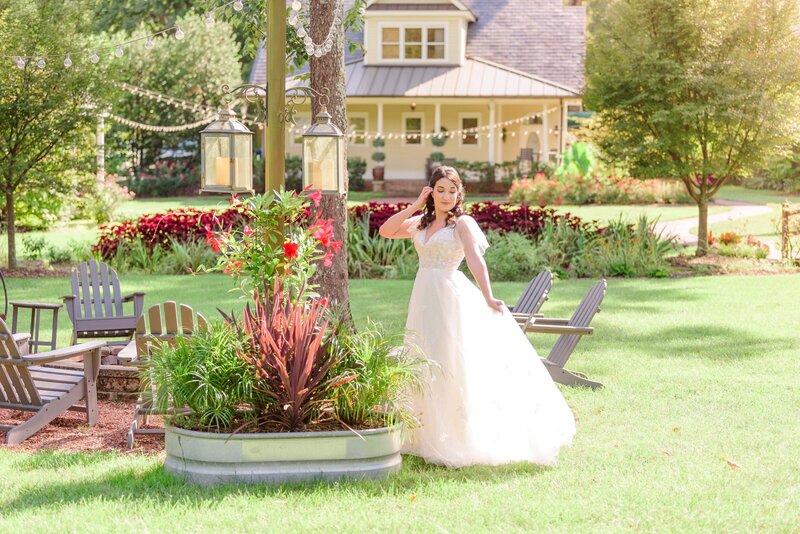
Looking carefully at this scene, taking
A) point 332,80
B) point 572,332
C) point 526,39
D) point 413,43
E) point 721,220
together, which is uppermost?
point 526,39

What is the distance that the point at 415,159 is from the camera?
36562mm

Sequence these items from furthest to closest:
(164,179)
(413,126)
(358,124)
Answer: (358,124) → (413,126) → (164,179)

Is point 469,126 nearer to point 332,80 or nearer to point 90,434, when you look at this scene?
point 332,80

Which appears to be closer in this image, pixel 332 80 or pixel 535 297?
pixel 535 297

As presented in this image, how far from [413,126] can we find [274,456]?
32.0 metres

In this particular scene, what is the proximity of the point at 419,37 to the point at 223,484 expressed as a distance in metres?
31.6

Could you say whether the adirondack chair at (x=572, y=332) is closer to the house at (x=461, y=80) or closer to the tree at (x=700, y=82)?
the tree at (x=700, y=82)

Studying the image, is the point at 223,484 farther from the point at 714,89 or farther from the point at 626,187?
the point at 626,187

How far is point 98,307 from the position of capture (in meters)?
9.87

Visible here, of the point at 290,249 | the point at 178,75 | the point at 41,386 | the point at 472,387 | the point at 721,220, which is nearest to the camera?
the point at 290,249

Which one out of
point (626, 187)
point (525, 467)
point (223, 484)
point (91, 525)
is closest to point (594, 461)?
point (525, 467)

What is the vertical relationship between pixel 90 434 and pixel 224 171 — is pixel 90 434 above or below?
below

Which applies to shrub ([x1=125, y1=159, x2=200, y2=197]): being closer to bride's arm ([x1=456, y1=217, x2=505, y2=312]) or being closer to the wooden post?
the wooden post

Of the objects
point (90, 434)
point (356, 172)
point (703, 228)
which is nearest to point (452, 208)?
point (90, 434)
